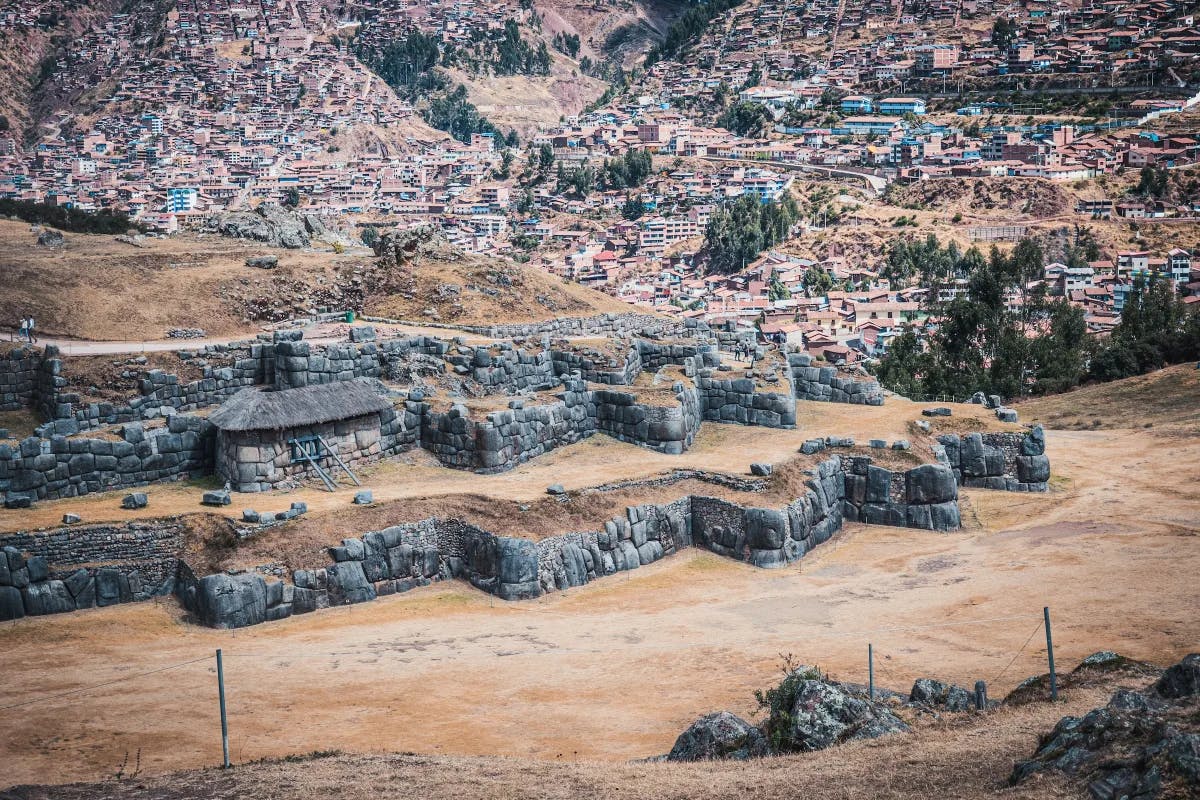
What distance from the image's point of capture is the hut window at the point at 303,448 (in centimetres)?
3225

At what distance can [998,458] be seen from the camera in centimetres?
3709

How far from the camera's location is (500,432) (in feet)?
112

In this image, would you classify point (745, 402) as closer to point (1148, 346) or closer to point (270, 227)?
point (1148, 346)

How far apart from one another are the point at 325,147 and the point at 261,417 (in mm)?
159481

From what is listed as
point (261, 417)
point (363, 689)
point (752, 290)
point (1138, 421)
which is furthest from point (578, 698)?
point (752, 290)

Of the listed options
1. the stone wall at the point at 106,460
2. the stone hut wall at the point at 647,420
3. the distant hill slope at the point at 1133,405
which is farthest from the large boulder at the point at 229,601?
the distant hill slope at the point at 1133,405

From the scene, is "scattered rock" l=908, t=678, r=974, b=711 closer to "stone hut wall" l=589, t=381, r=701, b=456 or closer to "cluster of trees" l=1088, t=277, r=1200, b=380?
"stone hut wall" l=589, t=381, r=701, b=456

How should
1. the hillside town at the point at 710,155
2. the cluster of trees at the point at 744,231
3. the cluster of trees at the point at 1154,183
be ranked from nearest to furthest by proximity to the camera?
the hillside town at the point at 710,155
the cluster of trees at the point at 1154,183
the cluster of trees at the point at 744,231

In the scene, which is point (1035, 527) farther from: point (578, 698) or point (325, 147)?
point (325, 147)

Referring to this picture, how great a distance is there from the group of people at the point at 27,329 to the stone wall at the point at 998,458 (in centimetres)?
2466

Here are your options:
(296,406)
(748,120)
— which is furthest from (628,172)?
(296,406)

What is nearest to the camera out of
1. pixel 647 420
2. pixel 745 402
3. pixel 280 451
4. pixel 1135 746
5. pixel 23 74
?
pixel 1135 746

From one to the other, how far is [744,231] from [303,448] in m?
81.8

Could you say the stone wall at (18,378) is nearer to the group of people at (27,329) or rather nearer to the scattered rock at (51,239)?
the group of people at (27,329)
